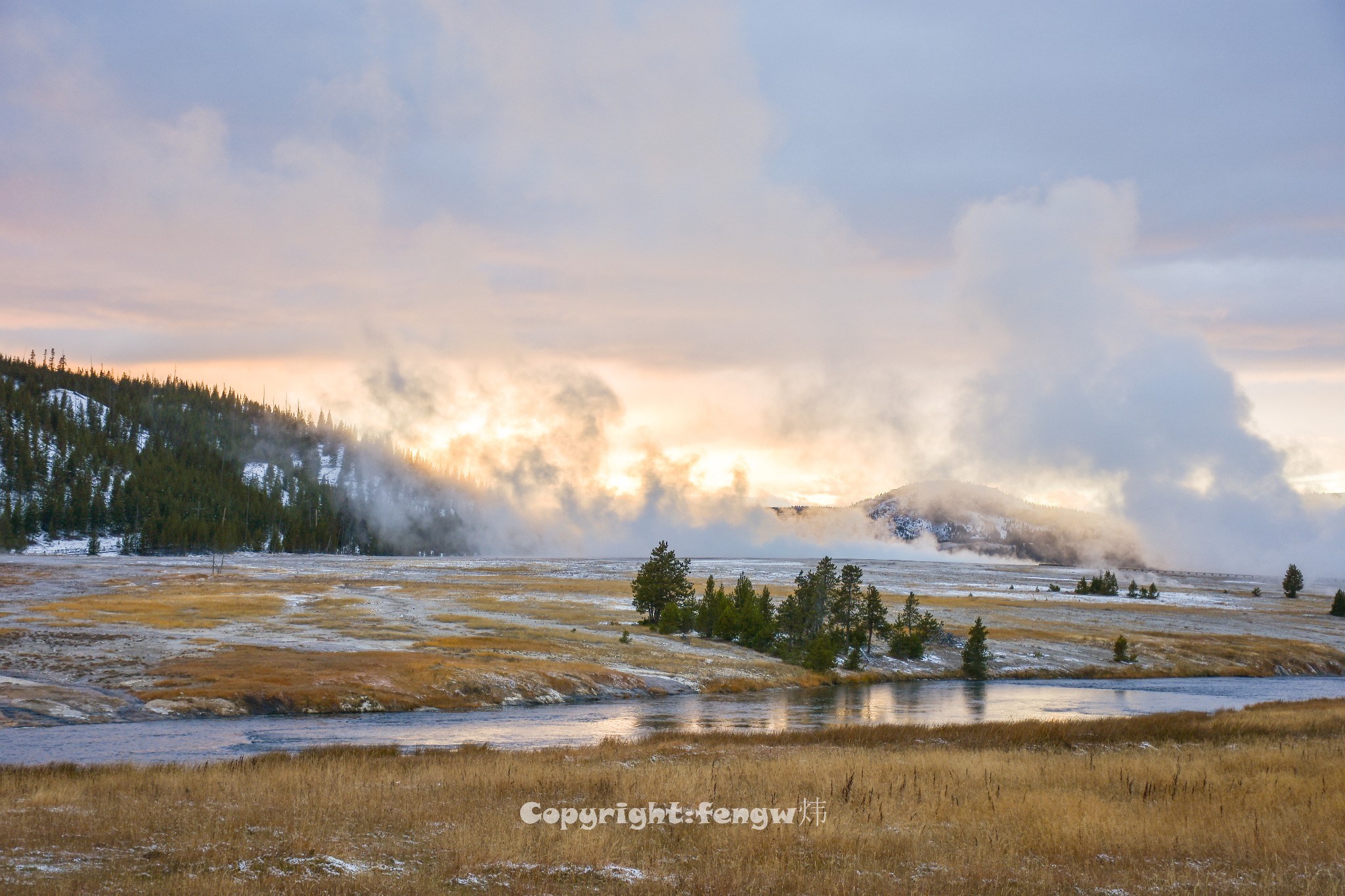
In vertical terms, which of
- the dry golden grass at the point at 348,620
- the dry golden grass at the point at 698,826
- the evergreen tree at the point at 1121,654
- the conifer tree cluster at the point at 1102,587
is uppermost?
the dry golden grass at the point at 698,826

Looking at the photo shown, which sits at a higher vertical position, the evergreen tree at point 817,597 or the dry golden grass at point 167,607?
the evergreen tree at point 817,597

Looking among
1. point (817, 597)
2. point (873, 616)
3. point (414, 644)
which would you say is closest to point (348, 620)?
point (414, 644)

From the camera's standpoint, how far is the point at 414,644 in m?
69.2

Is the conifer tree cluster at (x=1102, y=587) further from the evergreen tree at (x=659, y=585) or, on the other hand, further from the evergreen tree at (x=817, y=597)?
the evergreen tree at (x=817, y=597)

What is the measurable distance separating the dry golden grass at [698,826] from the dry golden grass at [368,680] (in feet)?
65.0

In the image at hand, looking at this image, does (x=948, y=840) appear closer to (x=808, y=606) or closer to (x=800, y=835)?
(x=800, y=835)

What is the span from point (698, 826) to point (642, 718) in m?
30.3

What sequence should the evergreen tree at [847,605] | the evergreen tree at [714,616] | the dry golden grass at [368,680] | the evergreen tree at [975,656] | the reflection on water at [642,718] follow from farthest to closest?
the evergreen tree at [714,616] → the evergreen tree at [847,605] → the evergreen tree at [975,656] → the dry golden grass at [368,680] → the reflection on water at [642,718]

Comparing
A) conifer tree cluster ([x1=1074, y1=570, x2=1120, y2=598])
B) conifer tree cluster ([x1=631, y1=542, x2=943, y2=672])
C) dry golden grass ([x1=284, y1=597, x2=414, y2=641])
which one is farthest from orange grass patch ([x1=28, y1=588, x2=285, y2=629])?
conifer tree cluster ([x1=1074, y1=570, x2=1120, y2=598])

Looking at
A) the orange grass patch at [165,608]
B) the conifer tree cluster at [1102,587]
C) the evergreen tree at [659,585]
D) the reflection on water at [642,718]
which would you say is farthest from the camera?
the conifer tree cluster at [1102,587]

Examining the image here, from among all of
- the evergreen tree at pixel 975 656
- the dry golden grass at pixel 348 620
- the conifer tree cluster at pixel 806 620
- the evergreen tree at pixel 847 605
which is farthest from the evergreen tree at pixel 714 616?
the dry golden grass at pixel 348 620

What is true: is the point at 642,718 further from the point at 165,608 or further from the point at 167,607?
the point at 167,607

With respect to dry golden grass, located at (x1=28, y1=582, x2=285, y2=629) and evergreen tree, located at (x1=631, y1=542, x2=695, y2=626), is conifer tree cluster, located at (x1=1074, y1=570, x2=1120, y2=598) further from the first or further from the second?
dry golden grass, located at (x1=28, y1=582, x2=285, y2=629)

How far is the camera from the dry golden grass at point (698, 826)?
14562mm
